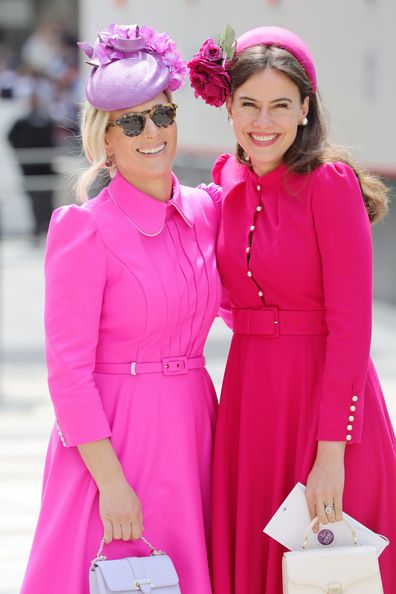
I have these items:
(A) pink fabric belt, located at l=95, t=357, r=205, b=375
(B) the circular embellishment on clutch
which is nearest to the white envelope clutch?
(B) the circular embellishment on clutch

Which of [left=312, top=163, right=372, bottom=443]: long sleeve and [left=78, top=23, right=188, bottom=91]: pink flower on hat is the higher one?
[left=78, top=23, right=188, bottom=91]: pink flower on hat

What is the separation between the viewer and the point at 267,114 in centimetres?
354

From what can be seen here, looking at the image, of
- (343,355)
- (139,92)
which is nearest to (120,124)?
(139,92)

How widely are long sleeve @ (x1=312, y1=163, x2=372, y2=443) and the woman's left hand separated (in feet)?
0.12

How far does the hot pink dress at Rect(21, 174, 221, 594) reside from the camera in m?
3.41

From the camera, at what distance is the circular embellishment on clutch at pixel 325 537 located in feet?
11.4

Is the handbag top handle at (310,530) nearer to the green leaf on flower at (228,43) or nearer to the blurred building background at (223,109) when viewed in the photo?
the blurred building background at (223,109)

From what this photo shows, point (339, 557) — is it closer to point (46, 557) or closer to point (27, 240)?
point (46, 557)

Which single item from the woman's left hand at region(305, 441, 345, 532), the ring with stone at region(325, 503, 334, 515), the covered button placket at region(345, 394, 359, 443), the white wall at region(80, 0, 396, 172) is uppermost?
the white wall at region(80, 0, 396, 172)

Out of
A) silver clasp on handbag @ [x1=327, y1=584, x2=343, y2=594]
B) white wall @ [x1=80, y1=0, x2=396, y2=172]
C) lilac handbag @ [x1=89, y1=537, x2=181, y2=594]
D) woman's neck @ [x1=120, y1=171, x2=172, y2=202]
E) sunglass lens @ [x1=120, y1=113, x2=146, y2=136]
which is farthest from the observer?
white wall @ [x1=80, y1=0, x2=396, y2=172]

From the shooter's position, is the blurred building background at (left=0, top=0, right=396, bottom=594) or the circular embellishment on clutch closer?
the circular embellishment on clutch

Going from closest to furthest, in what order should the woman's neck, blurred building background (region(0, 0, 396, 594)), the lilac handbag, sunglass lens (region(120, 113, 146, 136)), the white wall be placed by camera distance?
the lilac handbag, sunglass lens (region(120, 113, 146, 136)), the woman's neck, blurred building background (region(0, 0, 396, 594)), the white wall

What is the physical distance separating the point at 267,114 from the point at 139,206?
1.37 ft

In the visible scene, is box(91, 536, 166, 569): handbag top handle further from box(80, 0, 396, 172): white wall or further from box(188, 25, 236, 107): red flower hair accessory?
box(80, 0, 396, 172): white wall
